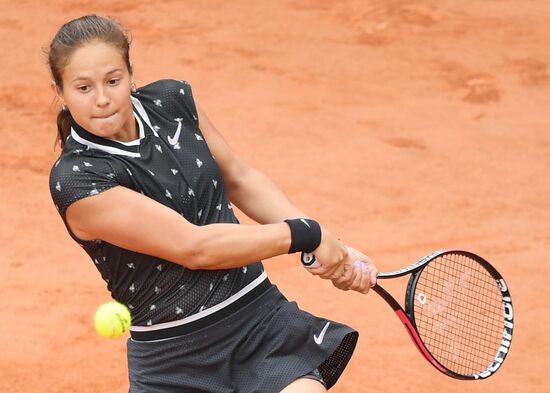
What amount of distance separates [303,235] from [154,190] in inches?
18.4

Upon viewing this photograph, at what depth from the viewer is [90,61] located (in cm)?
342

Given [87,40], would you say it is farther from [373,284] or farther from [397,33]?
[397,33]

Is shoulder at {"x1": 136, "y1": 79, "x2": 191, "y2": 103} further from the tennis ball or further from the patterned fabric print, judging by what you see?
the tennis ball

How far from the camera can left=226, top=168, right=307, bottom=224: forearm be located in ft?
12.9

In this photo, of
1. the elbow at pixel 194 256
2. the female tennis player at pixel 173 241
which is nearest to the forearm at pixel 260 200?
the female tennis player at pixel 173 241

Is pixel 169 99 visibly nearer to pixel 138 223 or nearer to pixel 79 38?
pixel 79 38

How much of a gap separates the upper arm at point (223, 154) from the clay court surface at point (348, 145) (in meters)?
1.93

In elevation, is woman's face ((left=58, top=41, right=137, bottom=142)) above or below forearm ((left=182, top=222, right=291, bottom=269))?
above

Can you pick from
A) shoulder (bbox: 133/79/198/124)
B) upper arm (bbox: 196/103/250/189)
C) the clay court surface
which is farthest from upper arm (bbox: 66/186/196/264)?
the clay court surface

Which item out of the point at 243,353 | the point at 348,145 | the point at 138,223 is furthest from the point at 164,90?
the point at 348,145

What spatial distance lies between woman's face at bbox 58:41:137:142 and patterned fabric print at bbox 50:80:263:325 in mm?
74

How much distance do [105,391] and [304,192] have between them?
7.76ft

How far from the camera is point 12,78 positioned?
363 inches

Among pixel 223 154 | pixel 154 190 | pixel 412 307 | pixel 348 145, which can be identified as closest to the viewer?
pixel 154 190
